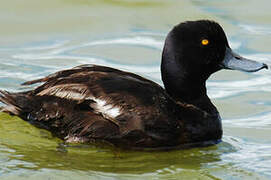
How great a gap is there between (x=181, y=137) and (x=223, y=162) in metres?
0.48

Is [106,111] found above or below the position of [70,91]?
below

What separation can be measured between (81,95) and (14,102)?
796 mm

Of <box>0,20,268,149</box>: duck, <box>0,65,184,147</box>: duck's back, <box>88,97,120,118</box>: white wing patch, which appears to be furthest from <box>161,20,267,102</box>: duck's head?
<box>88,97,120,118</box>: white wing patch

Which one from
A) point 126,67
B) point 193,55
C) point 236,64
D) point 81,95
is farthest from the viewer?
point 126,67

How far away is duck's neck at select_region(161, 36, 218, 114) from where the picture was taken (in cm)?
740

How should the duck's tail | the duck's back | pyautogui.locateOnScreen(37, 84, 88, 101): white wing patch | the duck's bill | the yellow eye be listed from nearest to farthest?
the duck's back, pyautogui.locateOnScreen(37, 84, 88, 101): white wing patch, the duck's tail, the yellow eye, the duck's bill

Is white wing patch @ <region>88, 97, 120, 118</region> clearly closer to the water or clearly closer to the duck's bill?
the water

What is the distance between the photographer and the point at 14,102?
23.9ft

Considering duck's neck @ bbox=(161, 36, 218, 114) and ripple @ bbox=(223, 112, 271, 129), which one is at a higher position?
duck's neck @ bbox=(161, 36, 218, 114)

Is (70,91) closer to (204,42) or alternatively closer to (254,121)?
(204,42)

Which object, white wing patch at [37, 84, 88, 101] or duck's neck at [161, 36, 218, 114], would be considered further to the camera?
duck's neck at [161, 36, 218, 114]

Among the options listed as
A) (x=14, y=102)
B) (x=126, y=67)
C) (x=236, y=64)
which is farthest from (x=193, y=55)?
(x=126, y=67)

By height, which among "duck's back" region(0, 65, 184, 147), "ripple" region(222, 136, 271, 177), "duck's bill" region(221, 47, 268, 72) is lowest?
"ripple" region(222, 136, 271, 177)

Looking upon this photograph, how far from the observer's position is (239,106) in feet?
29.8
